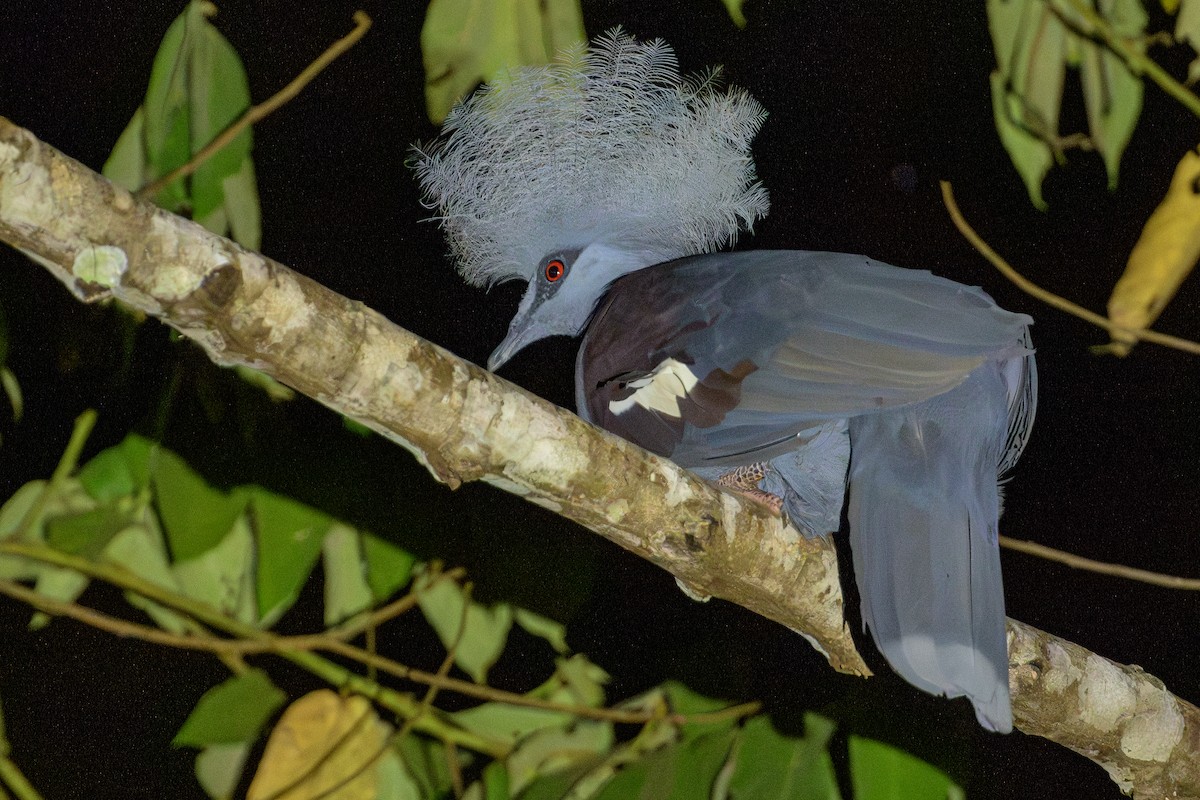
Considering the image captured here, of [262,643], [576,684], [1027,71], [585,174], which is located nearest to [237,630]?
[262,643]

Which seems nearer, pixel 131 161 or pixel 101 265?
pixel 101 265

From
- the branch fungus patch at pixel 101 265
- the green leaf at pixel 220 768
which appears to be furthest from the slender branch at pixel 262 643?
the branch fungus patch at pixel 101 265

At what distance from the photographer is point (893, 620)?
3.17 feet

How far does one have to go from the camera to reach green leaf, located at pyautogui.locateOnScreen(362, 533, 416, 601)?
1185mm

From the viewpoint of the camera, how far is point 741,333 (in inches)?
44.1

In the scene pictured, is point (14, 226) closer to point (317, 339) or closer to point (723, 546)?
point (317, 339)

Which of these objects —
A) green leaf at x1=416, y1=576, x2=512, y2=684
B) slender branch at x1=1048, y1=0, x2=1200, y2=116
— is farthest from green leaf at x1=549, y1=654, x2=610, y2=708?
slender branch at x1=1048, y1=0, x2=1200, y2=116

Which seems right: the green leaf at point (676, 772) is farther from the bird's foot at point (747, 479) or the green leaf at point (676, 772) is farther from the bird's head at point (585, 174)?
the bird's head at point (585, 174)

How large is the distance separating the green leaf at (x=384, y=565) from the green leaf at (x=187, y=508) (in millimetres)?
172

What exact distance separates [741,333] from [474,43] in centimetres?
53

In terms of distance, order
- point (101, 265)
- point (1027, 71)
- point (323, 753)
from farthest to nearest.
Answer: point (1027, 71)
point (323, 753)
point (101, 265)

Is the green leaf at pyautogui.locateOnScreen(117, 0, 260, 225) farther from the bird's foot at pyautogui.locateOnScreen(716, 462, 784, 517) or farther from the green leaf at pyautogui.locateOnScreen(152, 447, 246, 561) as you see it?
the bird's foot at pyautogui.locateOnScreen(716, 462, 784, 517)

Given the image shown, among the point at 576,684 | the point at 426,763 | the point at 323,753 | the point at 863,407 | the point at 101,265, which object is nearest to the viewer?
the point at 101,265

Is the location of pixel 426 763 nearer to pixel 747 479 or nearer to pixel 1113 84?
pixel 747 479
